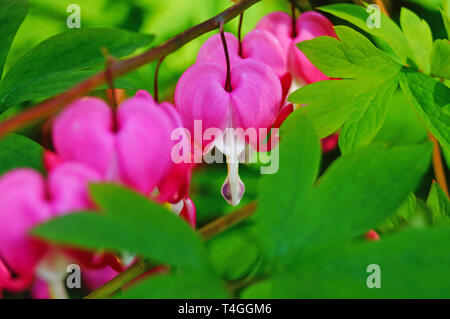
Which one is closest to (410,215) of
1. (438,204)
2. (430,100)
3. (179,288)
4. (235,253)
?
(438,204)

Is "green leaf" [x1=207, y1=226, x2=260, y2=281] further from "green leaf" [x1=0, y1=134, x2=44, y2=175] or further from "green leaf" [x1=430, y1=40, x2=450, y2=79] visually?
"green leaf" [x1=430, y1=40, x2=450, y2=79]

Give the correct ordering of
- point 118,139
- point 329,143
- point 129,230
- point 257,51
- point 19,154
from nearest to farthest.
Result: 1. point 129,230
2. point 118,139
3. point 19,154
4. point 257,51
5. point 329,143

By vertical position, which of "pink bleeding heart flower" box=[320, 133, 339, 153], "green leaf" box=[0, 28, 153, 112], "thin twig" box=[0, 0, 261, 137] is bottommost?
"thin twig" box=[0, 0, 261, 137]

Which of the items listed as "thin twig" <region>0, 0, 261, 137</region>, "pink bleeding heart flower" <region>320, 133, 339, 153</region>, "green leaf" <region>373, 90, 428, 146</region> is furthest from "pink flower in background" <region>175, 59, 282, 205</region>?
"green leaf" <region>373, 90, 428, 146</region>

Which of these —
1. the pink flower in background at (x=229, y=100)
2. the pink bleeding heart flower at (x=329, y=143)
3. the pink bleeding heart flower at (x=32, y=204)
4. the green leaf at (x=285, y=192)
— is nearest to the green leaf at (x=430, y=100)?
the pink flower in background at (x=229, y=100)

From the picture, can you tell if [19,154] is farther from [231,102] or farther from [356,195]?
[356,195]

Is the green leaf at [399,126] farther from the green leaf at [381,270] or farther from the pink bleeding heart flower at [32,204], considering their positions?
the pink bleeding heart flower at [32,204]
